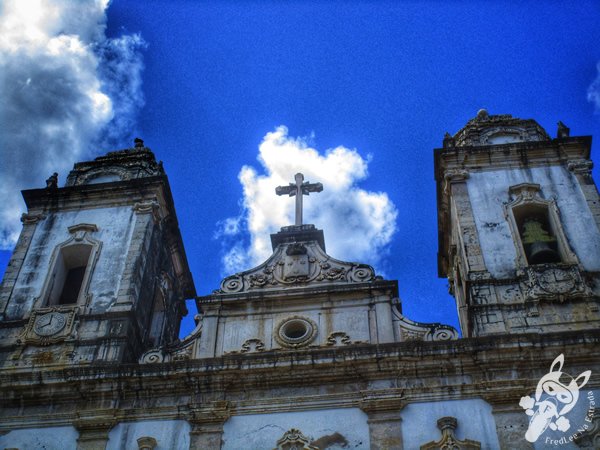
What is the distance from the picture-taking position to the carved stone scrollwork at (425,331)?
12.4m

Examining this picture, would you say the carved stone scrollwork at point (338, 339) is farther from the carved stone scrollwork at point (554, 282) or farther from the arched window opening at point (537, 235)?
the arched window opening at point (537, 235)

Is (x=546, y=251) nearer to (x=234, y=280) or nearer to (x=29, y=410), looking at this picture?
(x=234, y=280)

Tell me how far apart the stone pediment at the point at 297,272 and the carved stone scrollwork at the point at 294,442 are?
117 inches

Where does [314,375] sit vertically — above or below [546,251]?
below

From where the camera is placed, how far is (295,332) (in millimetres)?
12914

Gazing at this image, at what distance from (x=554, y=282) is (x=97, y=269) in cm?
757

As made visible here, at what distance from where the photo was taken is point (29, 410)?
476 inches

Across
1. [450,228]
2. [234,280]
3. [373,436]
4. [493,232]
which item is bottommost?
[373,436]

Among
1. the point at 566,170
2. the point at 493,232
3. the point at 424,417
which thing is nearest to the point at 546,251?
the point at 493,232

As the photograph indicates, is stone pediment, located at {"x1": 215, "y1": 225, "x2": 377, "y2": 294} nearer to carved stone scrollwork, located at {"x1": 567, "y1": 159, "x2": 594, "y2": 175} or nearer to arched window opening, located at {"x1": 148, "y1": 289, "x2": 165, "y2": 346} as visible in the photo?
arched window opening, located at {"x1": 148, "y1": 289, "x2": 165, "y2": 346}

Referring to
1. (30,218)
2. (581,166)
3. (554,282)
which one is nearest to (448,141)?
(581,166)

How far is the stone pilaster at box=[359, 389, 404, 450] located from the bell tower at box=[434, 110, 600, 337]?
1.98m

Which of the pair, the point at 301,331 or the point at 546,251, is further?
the point at 546,251

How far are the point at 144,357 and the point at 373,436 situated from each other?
3.76 m
